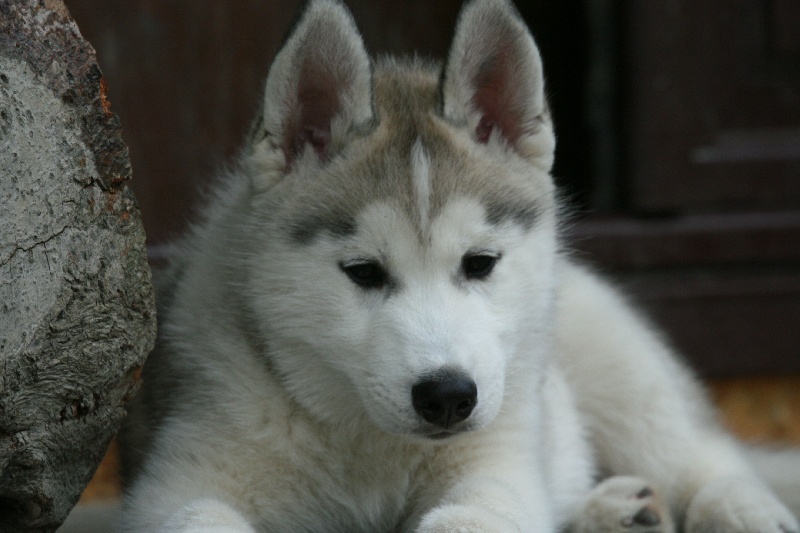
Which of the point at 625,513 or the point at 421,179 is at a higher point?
the point at 421,179

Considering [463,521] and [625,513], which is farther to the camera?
[625,513]

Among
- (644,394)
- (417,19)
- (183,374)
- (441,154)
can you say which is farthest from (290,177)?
(417,19)

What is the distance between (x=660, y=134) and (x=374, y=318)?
3277 millimetres

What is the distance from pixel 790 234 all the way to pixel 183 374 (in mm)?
3668

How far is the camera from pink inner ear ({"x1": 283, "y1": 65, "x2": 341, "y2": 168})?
312 cm

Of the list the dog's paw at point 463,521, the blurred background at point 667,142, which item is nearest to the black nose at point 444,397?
the dog's paw at point 463,521

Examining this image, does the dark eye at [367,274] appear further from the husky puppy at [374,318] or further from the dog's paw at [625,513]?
the dog's paw at [625,513]

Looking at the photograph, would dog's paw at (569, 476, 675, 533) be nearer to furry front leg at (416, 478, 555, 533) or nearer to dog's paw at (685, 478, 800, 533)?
dog's paw at (685, 478, 800, 533)

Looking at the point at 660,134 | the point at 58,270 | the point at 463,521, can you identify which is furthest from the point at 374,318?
the point at 660,134

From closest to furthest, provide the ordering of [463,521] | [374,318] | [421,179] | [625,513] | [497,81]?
1. [463,521]
2. [374,318]
3. [421,179]
4. [497,81]
5. [625,513]

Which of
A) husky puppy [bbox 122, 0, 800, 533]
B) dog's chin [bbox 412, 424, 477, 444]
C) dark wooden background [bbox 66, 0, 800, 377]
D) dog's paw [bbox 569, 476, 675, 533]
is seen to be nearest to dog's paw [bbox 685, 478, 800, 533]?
husky puppy [bbox 122, 0, 800, 533]

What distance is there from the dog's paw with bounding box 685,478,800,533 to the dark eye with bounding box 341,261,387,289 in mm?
1461

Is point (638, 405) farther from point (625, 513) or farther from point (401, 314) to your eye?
point (401, 314)

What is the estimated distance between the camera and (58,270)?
261cm
